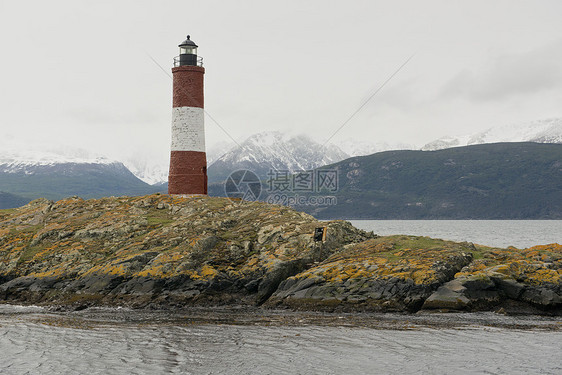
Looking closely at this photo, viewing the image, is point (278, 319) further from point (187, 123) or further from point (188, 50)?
point (188, 50)

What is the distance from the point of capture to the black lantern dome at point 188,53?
55.9 m

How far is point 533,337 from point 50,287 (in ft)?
110

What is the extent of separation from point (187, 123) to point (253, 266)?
2098cm

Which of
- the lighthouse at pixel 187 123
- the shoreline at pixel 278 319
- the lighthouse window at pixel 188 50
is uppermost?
the lighthouse window at pixel 188 50

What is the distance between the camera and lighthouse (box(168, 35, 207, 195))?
5569 cm

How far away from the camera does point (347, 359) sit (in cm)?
2402

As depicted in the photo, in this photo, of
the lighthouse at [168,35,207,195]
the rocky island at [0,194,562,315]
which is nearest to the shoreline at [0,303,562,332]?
the rocky island at [0,194,562,315]

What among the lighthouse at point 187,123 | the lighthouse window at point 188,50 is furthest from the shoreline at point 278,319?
the lighthouse window at point 188,50

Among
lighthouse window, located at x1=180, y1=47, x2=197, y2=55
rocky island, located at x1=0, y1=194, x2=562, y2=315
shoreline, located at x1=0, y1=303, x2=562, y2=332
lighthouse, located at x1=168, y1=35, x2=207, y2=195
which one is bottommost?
shoreline, located at x1=0, y1=303, x2=562, y2=332

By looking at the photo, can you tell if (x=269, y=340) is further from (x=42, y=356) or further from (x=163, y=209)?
(x=163, y=209)

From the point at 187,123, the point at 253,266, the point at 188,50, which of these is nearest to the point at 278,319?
the point at 253,266

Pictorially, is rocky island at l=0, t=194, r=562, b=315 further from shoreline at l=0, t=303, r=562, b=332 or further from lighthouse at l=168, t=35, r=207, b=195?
lighthouse at l=168, t=35, r=207, b=195

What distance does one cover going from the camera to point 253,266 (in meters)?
40.8

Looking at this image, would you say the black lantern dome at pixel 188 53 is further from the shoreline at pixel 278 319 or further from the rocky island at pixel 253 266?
the shoreline at pixel 278 319
